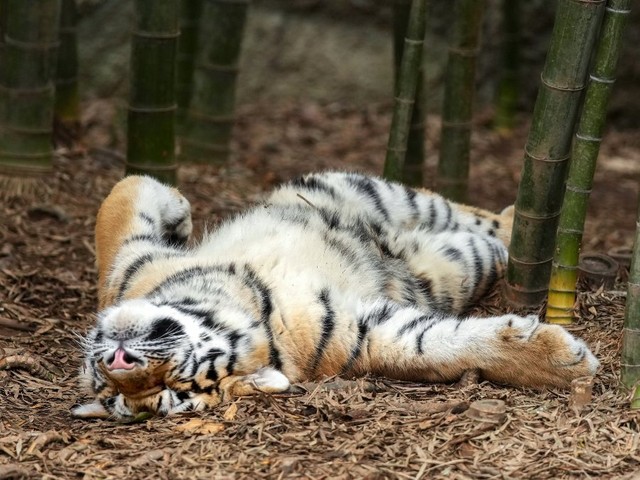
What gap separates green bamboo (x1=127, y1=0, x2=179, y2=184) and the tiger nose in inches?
72.0

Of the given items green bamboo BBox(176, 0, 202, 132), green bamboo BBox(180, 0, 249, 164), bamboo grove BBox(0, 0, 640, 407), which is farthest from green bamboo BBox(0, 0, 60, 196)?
green bamboo BBox(176, 0, 202, 132)

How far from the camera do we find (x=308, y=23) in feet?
28.2

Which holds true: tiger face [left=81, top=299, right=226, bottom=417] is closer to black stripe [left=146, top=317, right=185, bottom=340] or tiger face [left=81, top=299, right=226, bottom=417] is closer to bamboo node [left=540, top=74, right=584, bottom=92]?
black stripe [left=146, top=317, right=185, bottom=340]

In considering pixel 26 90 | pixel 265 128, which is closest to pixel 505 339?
pixel 26 90

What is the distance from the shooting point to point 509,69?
7.59 m

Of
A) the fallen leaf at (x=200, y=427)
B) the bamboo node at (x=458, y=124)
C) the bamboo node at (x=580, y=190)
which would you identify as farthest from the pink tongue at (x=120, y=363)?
the bamboo node at (x=458, y=124)

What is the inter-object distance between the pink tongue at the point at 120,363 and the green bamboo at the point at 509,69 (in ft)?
16.2

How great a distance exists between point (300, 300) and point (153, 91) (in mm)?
1541

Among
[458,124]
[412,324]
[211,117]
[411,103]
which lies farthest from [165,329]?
[211,117]

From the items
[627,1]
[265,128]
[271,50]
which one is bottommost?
[265,128]

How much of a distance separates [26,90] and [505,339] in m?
2.91

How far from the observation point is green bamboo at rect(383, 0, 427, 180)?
428cm

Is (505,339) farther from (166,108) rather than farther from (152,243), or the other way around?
(166,108)

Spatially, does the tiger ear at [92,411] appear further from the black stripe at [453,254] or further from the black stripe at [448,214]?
the black stripe at [448,214]
